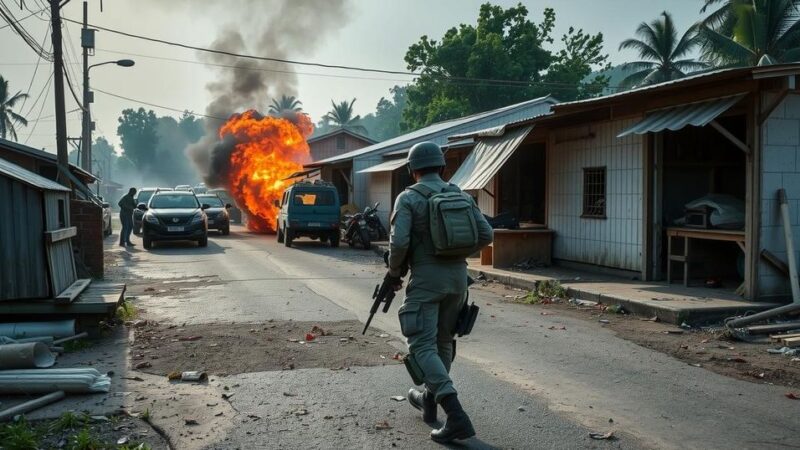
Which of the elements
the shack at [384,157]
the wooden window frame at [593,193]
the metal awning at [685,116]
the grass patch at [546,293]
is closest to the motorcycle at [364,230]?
the shack at [384,157]

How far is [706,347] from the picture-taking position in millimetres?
7266

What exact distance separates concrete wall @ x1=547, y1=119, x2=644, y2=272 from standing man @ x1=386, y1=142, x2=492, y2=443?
7.79 m

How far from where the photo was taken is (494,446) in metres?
4.22

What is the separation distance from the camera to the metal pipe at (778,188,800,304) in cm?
866

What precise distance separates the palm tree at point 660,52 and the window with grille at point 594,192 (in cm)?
2967

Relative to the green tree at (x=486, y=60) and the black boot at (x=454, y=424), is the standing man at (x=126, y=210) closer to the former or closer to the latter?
the black boot at (x=454, y=424)

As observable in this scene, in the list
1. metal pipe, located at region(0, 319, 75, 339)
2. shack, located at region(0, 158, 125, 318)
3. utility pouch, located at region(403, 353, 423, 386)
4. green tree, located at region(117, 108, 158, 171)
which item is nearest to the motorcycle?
shack, located at region(0, 158, 125, 318)

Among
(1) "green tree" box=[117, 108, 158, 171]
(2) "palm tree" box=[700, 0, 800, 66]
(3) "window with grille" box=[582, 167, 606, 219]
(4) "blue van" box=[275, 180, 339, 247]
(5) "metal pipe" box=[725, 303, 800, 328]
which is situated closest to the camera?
(5) "metal pipe" box=[725, 303, 800, 328]

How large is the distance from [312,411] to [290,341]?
2457mm

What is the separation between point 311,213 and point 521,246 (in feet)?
29.1

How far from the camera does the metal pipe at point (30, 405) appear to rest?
4570 millimetres

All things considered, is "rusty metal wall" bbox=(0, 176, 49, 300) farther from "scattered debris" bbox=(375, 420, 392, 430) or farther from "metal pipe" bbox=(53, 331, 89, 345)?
"scattered debris" bbox=(375, 420, 392, 430)

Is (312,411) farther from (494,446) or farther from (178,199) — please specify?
(178,199)

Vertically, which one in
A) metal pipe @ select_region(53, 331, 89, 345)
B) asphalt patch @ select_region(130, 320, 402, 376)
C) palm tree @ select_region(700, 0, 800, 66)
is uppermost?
palm tree @ select_region(700, 0, 800, 66)
